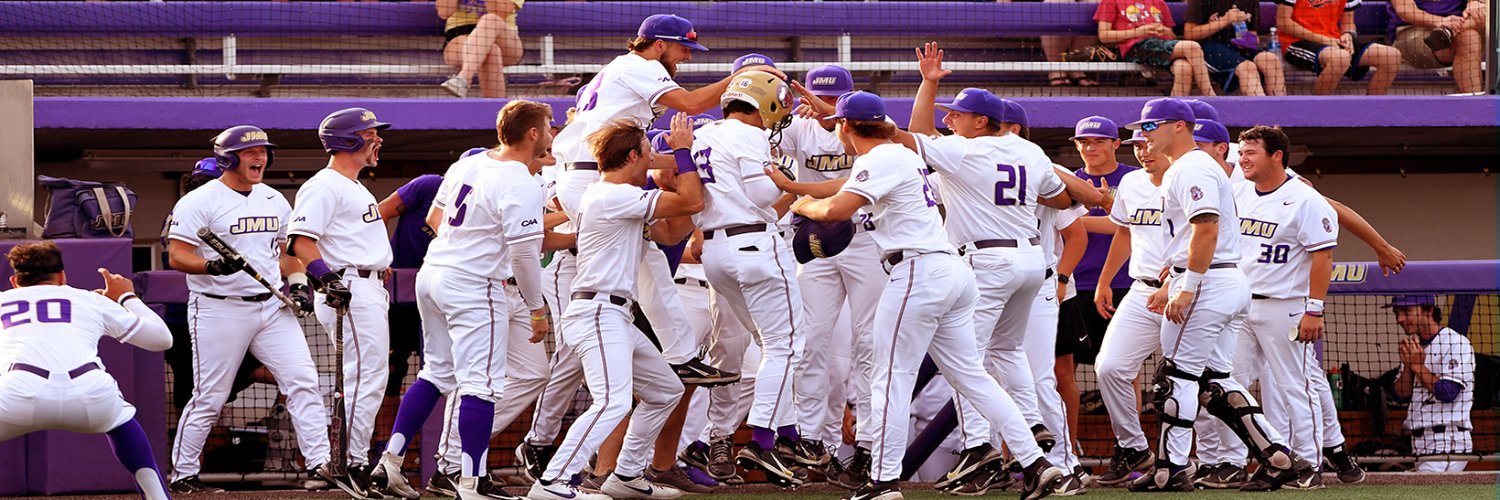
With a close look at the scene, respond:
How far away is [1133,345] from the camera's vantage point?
7.09 metres

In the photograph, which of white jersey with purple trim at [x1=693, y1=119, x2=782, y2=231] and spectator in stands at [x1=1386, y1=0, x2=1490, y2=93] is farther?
spectator in stands at [x1=1386, y1=0, x2=1490, y2=93]

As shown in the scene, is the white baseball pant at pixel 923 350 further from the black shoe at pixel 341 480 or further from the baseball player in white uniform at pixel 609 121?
the black shoe at pixel 341 480

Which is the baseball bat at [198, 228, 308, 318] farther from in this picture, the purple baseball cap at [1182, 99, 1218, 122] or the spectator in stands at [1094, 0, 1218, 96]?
the spectator in stands at [1094, 0, 1218, 96]

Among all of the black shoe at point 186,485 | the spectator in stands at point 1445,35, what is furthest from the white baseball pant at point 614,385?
the spectator in stands at point 1445,35

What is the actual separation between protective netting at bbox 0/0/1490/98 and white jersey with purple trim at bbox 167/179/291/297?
3.54m

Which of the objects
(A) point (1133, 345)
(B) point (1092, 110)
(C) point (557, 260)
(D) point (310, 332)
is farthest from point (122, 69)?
(A) point (1133, 345)

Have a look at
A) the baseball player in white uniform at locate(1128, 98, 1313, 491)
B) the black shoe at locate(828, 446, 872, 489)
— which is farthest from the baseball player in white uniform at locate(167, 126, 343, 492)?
the baseball player in white uniform at locate(1128, 98, 1313, 491)

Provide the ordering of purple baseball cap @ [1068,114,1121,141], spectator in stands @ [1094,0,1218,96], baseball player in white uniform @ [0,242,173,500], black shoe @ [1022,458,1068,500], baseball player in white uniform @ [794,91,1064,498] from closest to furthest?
baseball player in white uniform @ [0,242,173,500], black shoe @ [1022,458,1068,500], baseball player in white uniform @ [794,91,1064,498], purple baseball cap @ [1068,114,1121,141], spectator in stands @ [1094,0,1218,96]

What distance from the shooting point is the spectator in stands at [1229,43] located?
11211mm

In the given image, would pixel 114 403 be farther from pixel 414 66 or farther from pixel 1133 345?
pixel 414 66

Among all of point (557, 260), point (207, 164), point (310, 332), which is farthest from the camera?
point (310, 332)

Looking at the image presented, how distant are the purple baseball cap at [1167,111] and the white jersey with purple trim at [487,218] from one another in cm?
270

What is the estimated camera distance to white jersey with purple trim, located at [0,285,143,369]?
18.5 ft

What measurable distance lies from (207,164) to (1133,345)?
4.31 meters
